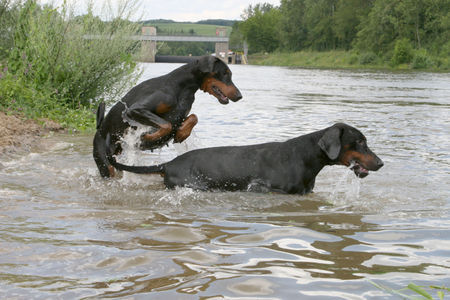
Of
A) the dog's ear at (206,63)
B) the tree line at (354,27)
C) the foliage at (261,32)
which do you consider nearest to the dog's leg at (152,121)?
the dog's ear at (206,63)

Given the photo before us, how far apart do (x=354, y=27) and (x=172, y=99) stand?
3480 inches

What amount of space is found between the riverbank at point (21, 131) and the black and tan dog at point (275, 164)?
298cm

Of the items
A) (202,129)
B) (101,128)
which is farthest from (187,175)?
(202,129)

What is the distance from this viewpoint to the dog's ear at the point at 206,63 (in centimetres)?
618

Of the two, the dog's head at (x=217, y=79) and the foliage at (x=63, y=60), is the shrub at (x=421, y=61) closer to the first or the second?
the foliage at (x=63, y=60)

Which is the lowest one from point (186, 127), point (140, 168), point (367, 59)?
point (140, 168)

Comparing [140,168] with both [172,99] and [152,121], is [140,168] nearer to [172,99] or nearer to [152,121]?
[152,121]

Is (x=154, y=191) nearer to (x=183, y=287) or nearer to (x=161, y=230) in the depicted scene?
(x=161, y=230)

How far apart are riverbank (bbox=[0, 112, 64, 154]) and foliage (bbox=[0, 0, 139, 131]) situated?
376 millimetres

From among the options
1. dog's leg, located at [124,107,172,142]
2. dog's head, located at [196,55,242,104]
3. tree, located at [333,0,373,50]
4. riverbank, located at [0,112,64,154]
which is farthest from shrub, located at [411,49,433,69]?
dog's leg, located at [124,107,172,142]

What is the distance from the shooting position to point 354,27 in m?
89.6

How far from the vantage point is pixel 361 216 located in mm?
5242

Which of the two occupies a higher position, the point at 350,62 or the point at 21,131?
the point at 350,62

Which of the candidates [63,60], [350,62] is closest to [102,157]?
[63,60]
